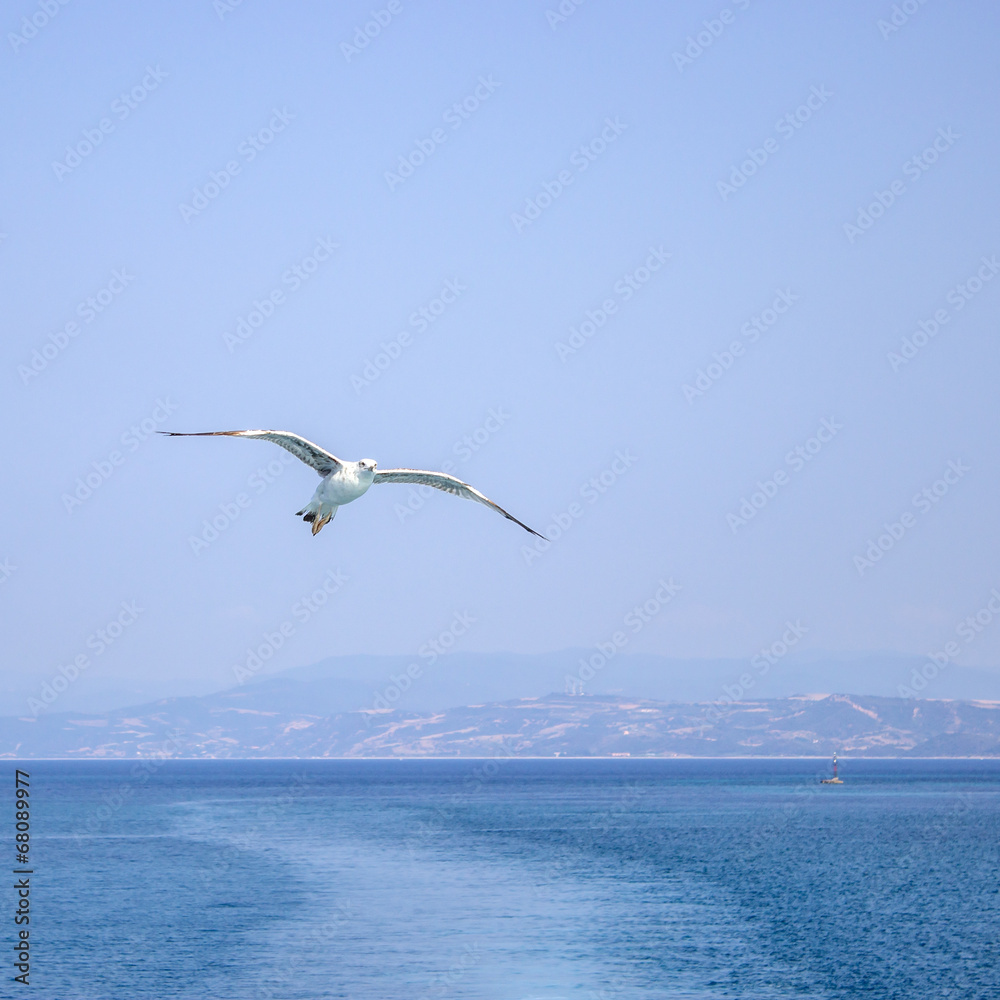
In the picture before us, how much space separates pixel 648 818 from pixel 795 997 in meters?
96.1

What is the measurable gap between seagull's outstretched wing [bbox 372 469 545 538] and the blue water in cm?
3436

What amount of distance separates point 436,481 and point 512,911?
5383 centimetres

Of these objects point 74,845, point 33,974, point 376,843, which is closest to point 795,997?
point 33,974

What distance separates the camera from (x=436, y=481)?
89.4ft

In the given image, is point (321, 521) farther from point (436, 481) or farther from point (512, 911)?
point (512, 911)

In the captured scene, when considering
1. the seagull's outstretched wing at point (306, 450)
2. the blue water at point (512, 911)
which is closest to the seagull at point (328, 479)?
the seagull's outstretched wing at point (306, 450)

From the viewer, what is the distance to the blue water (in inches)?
2280

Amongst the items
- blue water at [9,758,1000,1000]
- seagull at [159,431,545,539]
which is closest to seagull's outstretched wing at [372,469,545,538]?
seagull at [159,431,545,539]

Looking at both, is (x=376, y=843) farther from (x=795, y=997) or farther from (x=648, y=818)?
(x=795, y=997)

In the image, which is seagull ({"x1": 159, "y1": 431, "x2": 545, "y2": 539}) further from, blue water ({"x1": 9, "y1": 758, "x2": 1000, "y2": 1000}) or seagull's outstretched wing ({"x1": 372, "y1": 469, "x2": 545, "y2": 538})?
blue water ({"x1": 9, "y1": 758, "x2": 1000, "y2": 1000})

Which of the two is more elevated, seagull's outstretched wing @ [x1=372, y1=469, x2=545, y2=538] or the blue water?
seagull's outstretched wing @ [x1=372, y1=469, x2=545, y2=538]

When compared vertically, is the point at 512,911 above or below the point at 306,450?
below

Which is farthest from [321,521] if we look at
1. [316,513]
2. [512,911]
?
[512,911]

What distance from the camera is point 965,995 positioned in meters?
55.7
